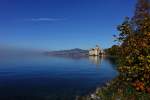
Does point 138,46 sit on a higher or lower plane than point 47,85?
higher

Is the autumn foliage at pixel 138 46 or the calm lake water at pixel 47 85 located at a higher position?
the autumn foliage at pixel 138 46

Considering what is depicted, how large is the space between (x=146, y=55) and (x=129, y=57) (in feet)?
6.28

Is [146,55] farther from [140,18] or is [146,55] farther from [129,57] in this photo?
[140,18]

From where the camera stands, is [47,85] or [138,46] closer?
[138,46]

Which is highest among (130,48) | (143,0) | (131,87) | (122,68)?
(143,0)

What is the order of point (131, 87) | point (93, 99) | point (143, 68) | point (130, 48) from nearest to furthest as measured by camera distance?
point (143, 68), point (130, 48), point (131, 87), point (93, 99)

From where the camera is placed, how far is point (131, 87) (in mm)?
29969

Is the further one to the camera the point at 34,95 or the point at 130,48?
the point at 34,95

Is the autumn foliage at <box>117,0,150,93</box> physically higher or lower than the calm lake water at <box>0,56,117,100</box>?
higher

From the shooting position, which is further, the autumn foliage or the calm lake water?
the calm lake water

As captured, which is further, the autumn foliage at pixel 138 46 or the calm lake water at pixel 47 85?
the calm lake water at pixel 47 85

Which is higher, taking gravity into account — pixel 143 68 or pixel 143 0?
pixel 143 0

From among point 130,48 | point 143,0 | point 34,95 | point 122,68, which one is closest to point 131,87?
point 122,68

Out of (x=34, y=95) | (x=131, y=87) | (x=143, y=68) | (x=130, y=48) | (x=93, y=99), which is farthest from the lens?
(x=34, y=95)
